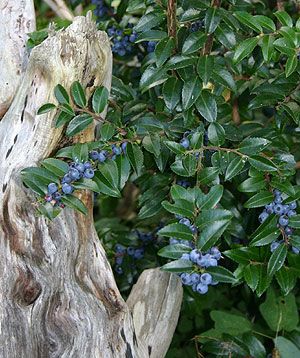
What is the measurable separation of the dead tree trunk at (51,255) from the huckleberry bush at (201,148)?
2.1 inches

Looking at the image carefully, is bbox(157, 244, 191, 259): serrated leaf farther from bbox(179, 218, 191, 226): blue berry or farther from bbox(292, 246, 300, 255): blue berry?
bbox(292, 246, 300, 255): blue berry

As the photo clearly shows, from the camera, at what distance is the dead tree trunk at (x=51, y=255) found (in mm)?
1307

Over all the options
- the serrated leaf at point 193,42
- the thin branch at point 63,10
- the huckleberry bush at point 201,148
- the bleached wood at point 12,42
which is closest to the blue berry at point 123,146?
the huckleberry bush at point 201,148

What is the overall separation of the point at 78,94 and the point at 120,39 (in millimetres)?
453

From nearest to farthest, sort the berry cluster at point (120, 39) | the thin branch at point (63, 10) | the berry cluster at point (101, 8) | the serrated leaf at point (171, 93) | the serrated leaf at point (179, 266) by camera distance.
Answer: the serrated leaf at point (179, 266) < the serrated leaf at point (171, 93) < the berry cluster at point (120, 39) < the berry cluster at point (101, 8) < the thin branch at point (63, 10)

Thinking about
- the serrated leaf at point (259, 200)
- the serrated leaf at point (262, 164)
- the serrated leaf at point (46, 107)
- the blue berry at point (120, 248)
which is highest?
the serrated leaf at point (46, 107)

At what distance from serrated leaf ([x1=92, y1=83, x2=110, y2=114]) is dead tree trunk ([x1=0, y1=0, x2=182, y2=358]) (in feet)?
0.16

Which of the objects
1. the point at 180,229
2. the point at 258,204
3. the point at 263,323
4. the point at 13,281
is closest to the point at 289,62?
the point at 258,204

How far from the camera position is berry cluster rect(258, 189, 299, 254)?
52.3 inches

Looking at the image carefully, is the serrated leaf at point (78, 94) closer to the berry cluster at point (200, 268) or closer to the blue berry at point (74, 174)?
the blue berry at point (74, 174)

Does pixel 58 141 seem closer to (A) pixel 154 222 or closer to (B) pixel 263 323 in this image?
(A) pixel 154 222

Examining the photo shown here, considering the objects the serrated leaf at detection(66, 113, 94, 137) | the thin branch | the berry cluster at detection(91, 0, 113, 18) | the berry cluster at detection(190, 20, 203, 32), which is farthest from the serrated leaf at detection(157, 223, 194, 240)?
the thin branch

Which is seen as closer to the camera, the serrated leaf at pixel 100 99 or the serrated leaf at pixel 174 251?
the serrated leaf at pixel 174 251

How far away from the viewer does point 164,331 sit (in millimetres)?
1486
